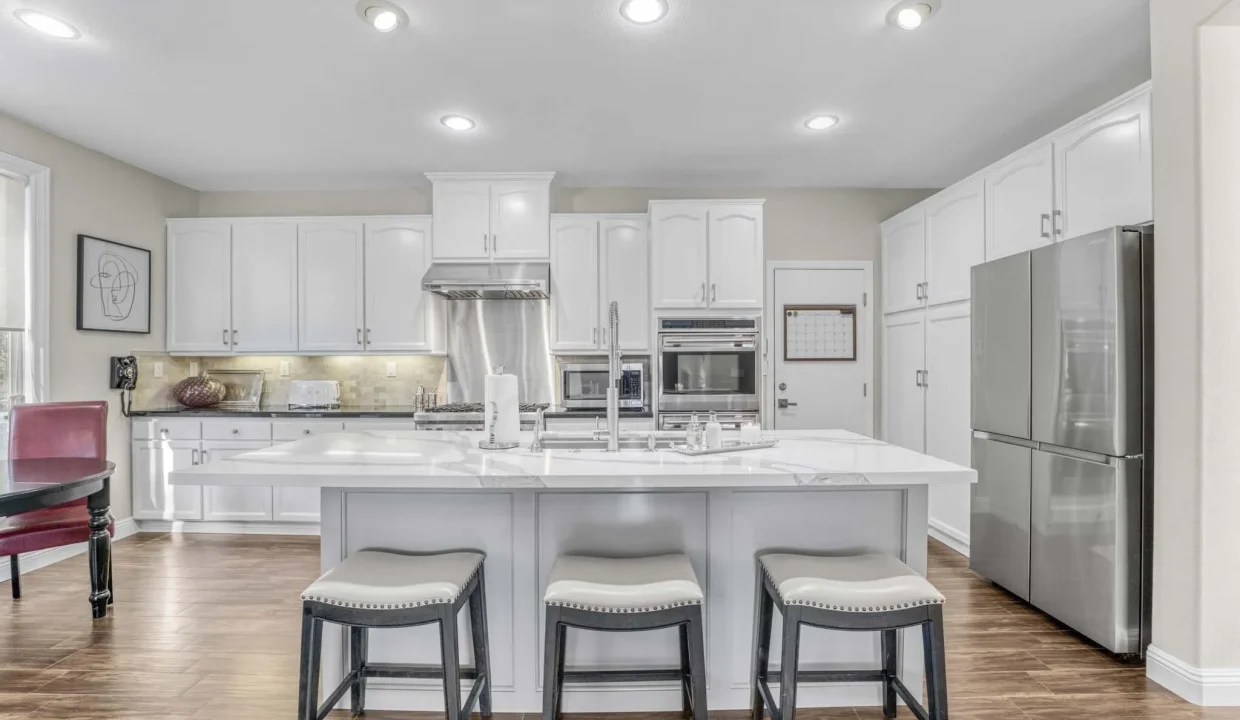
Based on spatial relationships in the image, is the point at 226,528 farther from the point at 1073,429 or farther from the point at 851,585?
the point at 1073,429

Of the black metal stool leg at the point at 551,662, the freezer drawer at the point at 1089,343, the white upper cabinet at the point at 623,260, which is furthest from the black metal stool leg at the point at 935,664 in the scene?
the white upper cabinet at the point at 623,260

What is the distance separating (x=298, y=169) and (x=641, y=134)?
2389 millimetres

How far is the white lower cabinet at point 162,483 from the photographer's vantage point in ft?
13.7

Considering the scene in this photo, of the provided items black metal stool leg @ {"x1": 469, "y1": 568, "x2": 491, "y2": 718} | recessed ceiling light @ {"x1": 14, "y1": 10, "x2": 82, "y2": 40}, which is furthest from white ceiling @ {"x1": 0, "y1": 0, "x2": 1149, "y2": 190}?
black metal stool leg @ {"x1": 469, "y1": 568, "x2": 491, "y2": 718}

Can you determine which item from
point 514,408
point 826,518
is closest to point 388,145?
point 514,408

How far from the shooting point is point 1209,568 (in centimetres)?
205

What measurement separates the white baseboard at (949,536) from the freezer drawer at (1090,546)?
904mm

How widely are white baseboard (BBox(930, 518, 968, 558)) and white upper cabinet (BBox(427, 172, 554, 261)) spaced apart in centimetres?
322

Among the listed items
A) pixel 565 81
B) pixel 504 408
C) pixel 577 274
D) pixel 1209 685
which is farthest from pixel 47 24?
pixel 1209 685

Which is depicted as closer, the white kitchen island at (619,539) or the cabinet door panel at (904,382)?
the white kitchen island at (619,539)

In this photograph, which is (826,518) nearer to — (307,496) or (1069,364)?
(1069,364)

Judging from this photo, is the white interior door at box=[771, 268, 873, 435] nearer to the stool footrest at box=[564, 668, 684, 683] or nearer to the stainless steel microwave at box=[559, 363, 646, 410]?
the stainless steel microwave at box=[559, 363, 646, 410]

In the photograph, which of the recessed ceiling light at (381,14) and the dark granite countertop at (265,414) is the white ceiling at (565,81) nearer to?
the recessed ceiling light at (381,14)

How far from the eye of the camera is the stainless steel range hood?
13.6ft
